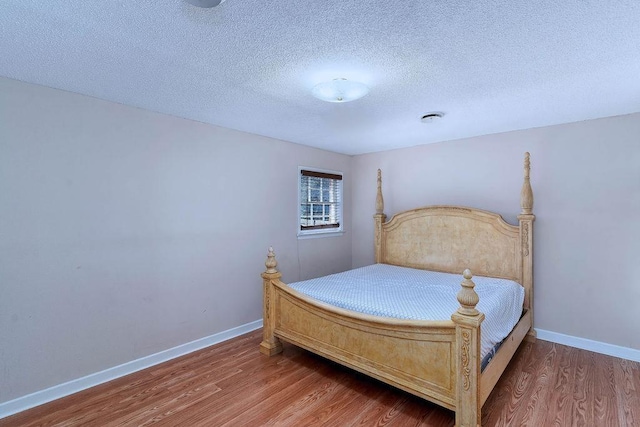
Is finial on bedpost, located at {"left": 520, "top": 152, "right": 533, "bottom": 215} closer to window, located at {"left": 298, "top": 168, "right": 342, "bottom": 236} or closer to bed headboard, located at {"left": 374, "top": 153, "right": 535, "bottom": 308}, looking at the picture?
bed headboard, located at {"left": 374, "top": 153, "right": 535, "bottom": 308}

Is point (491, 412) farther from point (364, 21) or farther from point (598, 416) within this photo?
point (364, 21)

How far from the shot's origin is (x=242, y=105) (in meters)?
2.57

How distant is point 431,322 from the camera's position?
1918mm

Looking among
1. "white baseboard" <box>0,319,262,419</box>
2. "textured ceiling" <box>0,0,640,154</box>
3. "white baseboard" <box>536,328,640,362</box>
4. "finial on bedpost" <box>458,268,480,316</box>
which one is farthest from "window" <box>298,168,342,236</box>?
"white baseboard" <box>536,328,640,362</box>

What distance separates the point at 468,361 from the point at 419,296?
83 centimetres

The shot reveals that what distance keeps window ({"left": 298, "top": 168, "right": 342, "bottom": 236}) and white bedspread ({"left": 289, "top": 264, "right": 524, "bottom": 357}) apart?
1047 mm

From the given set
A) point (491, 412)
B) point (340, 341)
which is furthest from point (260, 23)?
point (491, 412)

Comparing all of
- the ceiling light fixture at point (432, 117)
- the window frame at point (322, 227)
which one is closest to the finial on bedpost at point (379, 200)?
the window frame at point (322, 227)

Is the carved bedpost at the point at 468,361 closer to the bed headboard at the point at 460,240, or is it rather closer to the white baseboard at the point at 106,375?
the bed headboard at the point at 460,240

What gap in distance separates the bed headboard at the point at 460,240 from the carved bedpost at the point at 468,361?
1.81 meters

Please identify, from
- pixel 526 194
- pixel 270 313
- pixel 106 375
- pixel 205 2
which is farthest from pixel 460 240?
pixel 106 375

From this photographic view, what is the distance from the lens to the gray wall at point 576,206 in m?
2.77

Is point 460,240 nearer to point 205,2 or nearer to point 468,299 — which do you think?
point 468,299

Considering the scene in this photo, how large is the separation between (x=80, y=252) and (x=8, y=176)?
664 millimetres
